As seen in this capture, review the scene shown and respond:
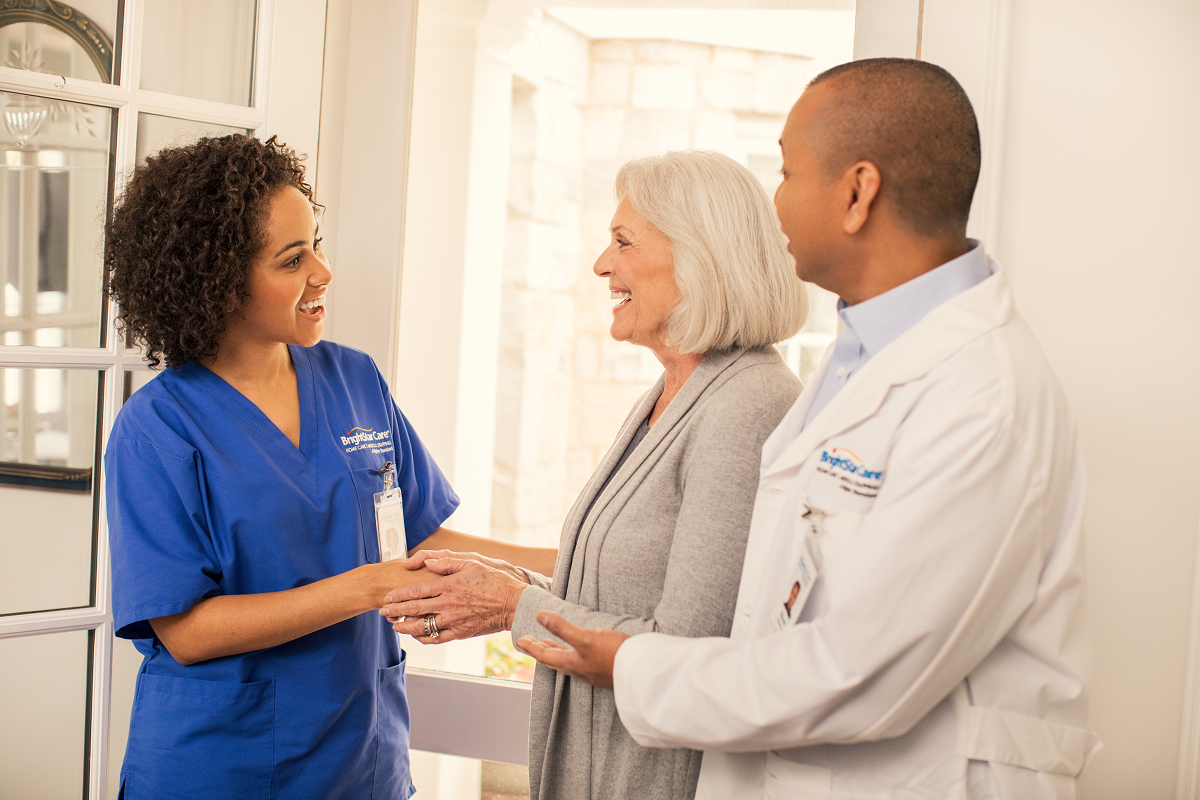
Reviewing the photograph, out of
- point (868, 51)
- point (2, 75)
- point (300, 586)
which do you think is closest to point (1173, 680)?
point (868, 51)

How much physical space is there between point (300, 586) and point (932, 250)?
3.88ft

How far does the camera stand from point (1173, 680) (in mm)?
Result: 1571

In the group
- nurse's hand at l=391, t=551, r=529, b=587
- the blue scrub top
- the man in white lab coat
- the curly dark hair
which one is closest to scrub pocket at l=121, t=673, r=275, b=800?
the blue scrub top

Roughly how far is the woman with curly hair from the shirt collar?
0.89m

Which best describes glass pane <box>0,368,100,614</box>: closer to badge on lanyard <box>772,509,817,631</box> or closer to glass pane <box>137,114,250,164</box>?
glass pane <box>137,114,250,164</box>

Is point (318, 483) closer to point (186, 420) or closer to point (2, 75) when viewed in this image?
→ point (186, 420)

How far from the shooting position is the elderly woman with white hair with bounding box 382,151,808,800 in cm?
124

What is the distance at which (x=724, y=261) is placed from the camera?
138cm

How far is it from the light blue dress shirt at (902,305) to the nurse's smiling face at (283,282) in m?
1.03

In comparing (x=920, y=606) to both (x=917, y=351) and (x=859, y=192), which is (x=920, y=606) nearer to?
(x=917, y=351)

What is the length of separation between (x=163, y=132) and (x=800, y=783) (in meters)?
1.81

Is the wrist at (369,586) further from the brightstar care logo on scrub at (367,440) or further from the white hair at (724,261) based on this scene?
the white hair at (724,261)

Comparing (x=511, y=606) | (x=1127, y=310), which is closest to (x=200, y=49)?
(x=511, y=606)

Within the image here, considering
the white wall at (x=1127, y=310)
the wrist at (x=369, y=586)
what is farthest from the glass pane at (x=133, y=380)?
the white wall at (x=1127, y=310)
